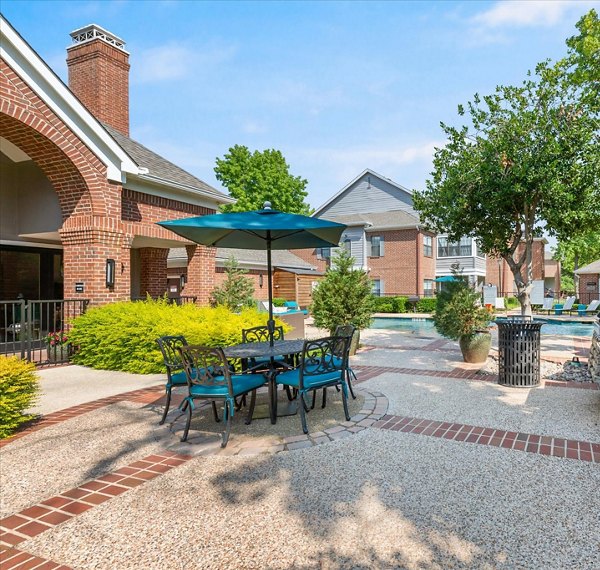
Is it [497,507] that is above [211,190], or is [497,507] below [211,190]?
below

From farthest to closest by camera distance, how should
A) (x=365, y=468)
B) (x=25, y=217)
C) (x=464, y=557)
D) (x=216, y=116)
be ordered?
(x=216, y=116) → (x=25, y=217) → (x=365, y=468) → (x=464, y=557)

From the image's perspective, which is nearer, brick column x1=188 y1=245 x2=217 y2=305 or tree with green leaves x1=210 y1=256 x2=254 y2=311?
brick column x1=188 y1=245 x2=217 y2=305

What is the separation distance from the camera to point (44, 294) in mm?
13016

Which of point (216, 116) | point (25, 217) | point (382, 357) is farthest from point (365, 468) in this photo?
point (216, 116)

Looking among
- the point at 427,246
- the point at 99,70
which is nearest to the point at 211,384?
the point at 99,70

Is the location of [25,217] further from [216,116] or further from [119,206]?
[216,116]

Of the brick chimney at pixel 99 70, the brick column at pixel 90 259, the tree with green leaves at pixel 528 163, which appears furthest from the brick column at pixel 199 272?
the tree with green leaves at pixel 528 163

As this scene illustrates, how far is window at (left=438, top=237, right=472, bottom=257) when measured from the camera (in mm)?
33625

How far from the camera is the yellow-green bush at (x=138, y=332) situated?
28.0ft

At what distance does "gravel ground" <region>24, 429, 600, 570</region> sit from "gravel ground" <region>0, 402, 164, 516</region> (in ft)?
2.21

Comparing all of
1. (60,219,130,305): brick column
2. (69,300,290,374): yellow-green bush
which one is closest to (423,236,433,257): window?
(69,300,290,374): yellow-green bush

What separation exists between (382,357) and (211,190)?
7.21 m

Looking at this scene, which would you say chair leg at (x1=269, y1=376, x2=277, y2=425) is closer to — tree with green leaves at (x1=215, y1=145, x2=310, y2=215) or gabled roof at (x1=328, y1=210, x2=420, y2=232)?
gabled roof at (x1=328, y1=210, x2=420, y2=232)

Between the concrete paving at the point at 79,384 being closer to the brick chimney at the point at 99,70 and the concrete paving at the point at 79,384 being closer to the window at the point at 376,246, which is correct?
the brick chimney at the point at 99,70
